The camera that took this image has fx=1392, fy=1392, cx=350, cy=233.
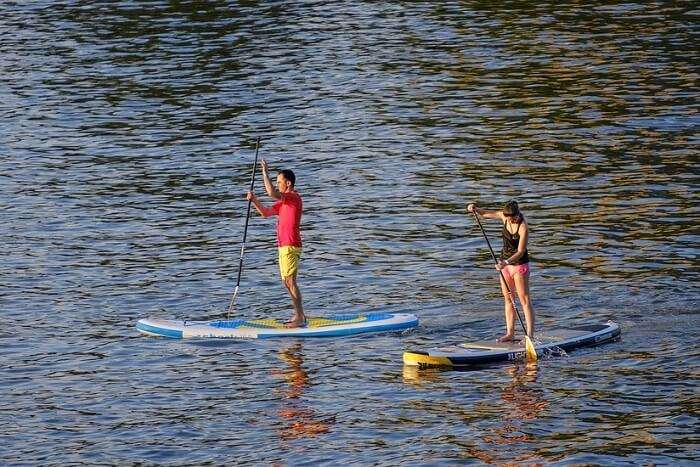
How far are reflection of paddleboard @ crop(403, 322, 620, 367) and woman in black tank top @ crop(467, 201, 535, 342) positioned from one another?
0.39 metres

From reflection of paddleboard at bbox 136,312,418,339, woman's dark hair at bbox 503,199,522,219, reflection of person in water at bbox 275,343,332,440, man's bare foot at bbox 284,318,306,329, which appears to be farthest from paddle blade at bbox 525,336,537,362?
man's bare foot at bbox 284,318,306,329

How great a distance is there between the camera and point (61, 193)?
120 feet

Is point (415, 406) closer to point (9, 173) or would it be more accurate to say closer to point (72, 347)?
point (72, 347)

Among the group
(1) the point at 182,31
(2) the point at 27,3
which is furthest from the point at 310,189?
(2) the point at 27,3

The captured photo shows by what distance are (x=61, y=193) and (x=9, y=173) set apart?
10.8ft

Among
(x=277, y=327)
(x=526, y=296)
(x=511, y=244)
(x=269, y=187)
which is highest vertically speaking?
(x=269, y=187)

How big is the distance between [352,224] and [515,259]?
10330 millimetres

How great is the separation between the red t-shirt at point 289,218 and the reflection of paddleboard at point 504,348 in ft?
10.5

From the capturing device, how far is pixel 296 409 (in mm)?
21141

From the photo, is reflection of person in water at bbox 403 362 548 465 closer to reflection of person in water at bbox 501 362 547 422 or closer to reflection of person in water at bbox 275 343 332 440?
reflection of person in water at bbox 501 362 547 422

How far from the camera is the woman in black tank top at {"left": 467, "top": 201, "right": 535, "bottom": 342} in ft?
74.2

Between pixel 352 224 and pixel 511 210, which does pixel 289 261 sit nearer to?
pixel 511 210

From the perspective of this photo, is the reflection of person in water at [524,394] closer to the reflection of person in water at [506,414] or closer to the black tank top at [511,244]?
the reflection of person in water at [506,414]

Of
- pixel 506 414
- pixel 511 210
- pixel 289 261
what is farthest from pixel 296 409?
pixel 511 210
